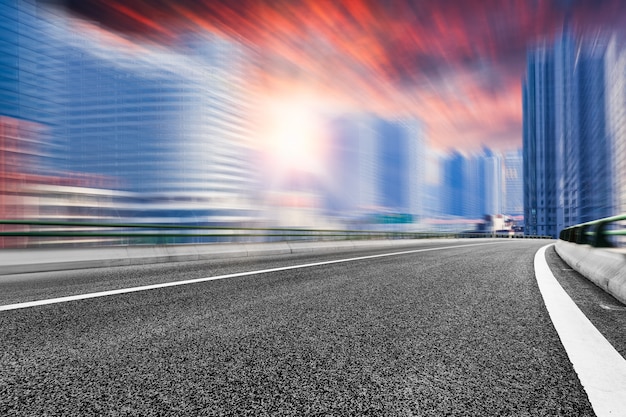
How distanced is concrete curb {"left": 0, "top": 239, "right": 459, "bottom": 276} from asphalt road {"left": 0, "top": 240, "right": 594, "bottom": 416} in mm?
4666

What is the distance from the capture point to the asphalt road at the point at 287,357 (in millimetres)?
1908

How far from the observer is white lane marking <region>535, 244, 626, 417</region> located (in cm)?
193

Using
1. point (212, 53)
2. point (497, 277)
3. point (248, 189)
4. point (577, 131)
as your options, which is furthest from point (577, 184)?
point (497, 277)

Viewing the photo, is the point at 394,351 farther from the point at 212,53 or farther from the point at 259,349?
the point at 212,53

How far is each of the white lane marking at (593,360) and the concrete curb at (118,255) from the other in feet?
31.8

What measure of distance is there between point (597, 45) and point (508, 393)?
211 m

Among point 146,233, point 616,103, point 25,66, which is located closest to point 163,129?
point 25,66

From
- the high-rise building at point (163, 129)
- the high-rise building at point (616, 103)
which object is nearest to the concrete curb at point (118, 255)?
the high-rise building at point (163, 129)

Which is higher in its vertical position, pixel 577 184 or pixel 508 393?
pixel 577 184

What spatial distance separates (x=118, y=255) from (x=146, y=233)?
2.17 m

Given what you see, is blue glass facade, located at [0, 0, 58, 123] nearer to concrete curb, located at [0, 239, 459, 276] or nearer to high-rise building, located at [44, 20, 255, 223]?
high-rise building, located at [44, 20, 255, 223]

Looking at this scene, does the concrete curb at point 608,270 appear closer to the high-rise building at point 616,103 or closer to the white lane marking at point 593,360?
the white lane marking at point 593,360

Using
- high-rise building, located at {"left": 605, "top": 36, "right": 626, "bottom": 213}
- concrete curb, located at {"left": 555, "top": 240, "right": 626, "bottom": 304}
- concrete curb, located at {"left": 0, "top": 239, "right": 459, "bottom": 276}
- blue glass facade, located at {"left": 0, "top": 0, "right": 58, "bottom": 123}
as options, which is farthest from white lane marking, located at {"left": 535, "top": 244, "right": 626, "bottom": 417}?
blue glass facade, located at {"left": 0, "top": 0, "right": 58, "bottom": 123}

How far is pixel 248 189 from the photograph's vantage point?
10088cm
